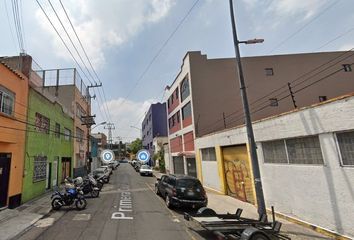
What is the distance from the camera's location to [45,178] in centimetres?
1753

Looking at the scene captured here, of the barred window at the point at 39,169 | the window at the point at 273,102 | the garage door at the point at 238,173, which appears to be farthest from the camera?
the window at the point at 273,102

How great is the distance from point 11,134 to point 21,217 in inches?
165

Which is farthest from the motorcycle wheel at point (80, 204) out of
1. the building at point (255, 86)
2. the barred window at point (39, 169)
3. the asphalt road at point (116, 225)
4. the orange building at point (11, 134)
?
the building at point (255, 86)

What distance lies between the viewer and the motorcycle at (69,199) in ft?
40.4

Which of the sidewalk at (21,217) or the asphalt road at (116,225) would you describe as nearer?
the asphalt road at (116,225)

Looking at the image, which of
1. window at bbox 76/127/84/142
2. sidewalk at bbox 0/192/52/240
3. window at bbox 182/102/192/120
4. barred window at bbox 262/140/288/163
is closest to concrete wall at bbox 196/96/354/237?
barred window at bbox 262/140/288/163

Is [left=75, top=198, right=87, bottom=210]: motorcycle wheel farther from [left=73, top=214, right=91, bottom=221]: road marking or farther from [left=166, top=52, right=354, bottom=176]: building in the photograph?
[left=166, top=52, right=354, bottom=176]: building

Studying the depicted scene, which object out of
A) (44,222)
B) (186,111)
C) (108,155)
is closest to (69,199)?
(44,222)

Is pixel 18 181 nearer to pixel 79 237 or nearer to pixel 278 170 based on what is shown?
pixel 79 237

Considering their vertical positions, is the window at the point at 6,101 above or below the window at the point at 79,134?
below

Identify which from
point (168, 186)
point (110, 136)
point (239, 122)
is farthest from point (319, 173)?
point (110, 136)

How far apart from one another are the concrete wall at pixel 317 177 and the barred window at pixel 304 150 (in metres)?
0.23

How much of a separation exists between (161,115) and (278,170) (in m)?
48.2

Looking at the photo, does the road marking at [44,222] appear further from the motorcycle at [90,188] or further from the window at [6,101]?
the motorcycle at [90,188]
